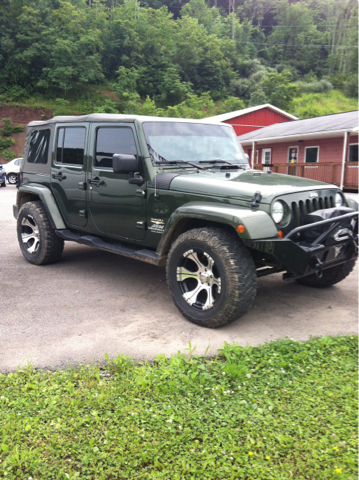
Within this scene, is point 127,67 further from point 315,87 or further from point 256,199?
point 256,199

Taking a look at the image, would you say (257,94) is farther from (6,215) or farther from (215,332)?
(215,332)

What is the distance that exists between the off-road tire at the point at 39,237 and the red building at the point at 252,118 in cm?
2901

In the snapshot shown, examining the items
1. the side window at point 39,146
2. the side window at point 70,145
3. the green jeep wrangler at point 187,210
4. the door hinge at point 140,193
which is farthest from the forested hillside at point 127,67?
the door hinge at point 140,193

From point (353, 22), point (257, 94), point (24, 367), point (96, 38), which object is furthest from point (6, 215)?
point (353, 22)

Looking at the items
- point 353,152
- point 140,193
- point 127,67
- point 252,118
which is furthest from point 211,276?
point 127,67

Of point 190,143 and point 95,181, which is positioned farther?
point 95,181

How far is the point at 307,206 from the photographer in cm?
404

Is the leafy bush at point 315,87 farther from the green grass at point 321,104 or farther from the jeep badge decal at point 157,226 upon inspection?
the jeep badge decal at point 157,226

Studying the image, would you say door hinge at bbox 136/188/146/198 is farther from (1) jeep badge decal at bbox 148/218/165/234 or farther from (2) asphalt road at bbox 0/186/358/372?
(2) asphalt road at bbox 0/186/358/372

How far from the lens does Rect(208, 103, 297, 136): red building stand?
113 feet

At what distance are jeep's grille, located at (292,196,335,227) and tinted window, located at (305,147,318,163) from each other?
22799mm

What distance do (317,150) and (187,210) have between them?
2357cm

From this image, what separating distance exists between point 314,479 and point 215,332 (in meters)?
1.82

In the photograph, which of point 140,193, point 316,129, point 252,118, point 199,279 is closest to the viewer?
point 199,279
